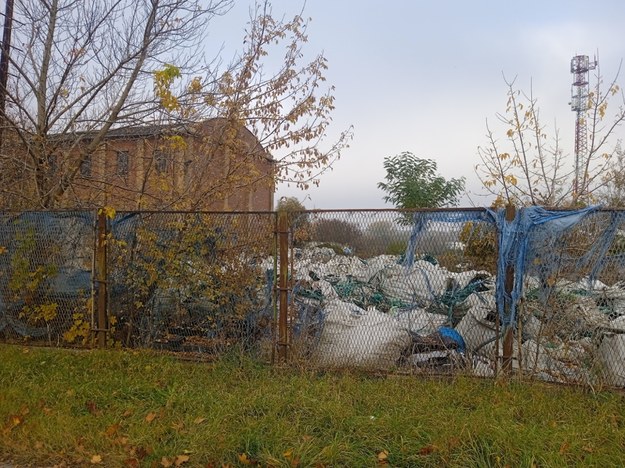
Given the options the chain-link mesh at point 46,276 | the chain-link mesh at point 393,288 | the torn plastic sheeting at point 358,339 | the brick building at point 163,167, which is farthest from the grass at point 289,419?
the brick building at point 163,167

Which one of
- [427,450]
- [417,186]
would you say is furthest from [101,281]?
[417,186]

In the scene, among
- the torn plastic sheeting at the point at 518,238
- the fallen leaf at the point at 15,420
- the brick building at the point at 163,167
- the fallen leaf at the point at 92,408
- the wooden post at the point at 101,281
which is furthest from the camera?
the brick building at the point at 163,167

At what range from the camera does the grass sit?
374 cm

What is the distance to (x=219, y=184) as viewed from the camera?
827 centimetres

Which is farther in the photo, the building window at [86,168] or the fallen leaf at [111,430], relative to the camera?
the building window at [86,168]

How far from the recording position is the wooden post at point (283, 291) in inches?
227

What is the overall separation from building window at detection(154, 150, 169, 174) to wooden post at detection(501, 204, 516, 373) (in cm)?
527

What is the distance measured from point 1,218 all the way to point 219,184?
294 centimetres

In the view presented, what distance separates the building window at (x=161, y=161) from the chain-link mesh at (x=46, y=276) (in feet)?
6.37

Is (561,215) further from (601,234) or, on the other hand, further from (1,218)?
(1,218)

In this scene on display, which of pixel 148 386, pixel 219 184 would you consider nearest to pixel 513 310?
pixel 148 386

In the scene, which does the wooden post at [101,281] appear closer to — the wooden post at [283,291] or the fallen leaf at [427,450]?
the wooden post at [283,291]

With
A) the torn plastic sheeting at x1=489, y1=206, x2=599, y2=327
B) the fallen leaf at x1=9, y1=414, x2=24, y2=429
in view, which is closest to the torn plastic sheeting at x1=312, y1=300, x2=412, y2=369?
the torn plastic sheeting at x1=489, y1=206, x2=599, y2=327

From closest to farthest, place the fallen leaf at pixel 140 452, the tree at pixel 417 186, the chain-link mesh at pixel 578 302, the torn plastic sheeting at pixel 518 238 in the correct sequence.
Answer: the fallen leaf at pixel 140 452 → the chain-link mesh at pixel 578 302 → the torn plastic sheeting at pixel 518 238 → the tree at pixel 417 186
